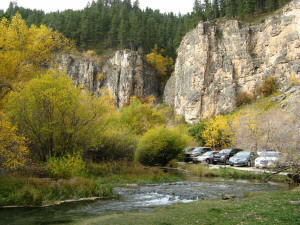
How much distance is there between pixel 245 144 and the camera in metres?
35.9

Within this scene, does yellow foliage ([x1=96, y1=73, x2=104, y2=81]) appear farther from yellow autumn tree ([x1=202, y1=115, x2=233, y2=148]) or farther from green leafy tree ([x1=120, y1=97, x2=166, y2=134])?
yellow autumn tree ([x1=202, y1=115, x2=233, y2=148])

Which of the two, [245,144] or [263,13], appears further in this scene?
[263,13]

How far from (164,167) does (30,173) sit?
16118 mm

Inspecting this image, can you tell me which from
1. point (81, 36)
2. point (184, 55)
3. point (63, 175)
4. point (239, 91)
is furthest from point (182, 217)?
point (81, 36)

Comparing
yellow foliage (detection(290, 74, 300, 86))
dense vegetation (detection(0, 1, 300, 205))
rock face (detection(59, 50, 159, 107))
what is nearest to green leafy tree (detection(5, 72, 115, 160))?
dense vegetation (detection(0, 1, 300, 205))

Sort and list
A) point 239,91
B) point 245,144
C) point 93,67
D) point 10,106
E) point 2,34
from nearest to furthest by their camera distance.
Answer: point 10,106
point 2,34
point 245,144
point 239,91
point 93,67

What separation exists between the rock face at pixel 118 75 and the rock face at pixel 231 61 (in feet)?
48.5

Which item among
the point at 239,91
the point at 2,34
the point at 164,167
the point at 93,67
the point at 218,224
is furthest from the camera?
the point at 93,67

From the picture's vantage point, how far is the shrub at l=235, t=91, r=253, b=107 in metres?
51.3

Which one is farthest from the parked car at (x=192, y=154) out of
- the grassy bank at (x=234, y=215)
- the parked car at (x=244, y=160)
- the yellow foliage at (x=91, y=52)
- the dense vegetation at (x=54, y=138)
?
the yellow foliage at (x=91, y=52)

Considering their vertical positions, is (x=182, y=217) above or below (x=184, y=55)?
below

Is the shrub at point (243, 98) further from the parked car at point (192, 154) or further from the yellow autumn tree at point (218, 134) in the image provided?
the parked car at point (192, 154)

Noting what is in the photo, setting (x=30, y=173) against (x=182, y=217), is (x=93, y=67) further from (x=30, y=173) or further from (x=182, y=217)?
(x=182, y=217)

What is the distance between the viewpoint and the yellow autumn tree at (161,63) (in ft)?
264
